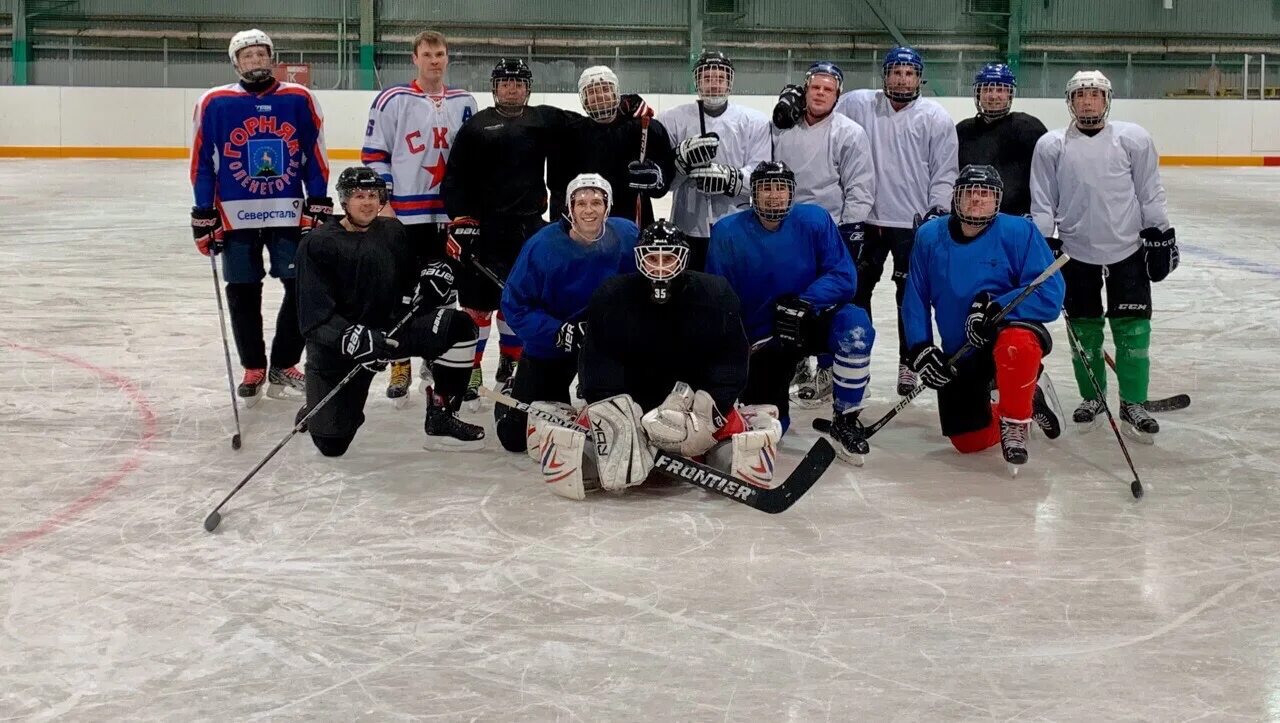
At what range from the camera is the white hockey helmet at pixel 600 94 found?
4.61m

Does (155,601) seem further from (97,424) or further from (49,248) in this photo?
(49,248)

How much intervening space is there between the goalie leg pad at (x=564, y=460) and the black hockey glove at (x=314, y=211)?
152cm

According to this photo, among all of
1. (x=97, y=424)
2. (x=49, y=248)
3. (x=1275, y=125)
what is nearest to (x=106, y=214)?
(x=49, y=248)

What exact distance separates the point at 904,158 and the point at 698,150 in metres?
0.91

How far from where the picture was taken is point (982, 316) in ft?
13.3

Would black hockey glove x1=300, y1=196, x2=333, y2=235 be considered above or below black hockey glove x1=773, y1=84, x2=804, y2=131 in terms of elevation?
below

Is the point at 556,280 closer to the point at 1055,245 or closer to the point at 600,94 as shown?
the point at 600,94

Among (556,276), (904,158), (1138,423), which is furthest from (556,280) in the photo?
(1138,423)

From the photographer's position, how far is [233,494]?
3.50m

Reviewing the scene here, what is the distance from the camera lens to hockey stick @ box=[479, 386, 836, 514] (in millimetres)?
3604

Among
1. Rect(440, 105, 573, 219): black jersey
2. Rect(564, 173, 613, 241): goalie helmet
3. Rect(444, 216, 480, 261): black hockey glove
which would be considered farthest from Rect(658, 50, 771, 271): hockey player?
Rect(444, 216, 480, 261): black hockey glove

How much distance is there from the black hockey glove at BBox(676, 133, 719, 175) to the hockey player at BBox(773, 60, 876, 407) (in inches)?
14.3

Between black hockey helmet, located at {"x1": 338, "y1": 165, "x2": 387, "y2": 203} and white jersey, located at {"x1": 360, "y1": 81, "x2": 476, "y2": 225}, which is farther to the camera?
white jersey, located at {"x1": 360, "y1": 81, "x2": 476, "y2": 225}

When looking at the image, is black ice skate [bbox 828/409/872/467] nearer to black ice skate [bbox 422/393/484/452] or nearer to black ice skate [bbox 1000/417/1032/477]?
black ice skate [bbox 1000/417/1032/477]
